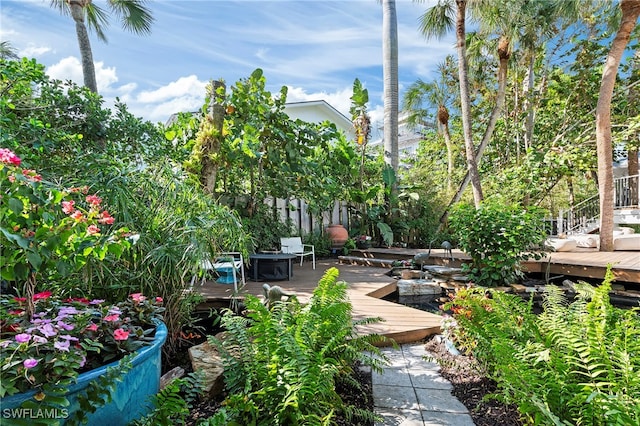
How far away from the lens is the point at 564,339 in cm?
216

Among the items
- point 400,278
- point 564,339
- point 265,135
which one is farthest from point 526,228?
point 265,135

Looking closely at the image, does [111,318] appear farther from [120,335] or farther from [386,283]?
[386,283]

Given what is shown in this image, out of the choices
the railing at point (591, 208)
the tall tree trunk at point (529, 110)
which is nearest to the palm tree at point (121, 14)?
the tall tree trunk at point (529, 110)

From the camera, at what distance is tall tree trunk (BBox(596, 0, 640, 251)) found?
707 centimetres

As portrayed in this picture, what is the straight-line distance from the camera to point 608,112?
296 inches

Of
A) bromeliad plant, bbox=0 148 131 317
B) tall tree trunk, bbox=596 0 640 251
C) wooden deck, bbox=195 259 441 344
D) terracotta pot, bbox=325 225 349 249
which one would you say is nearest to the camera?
bromeliad plant, bbox=0 148 131 317

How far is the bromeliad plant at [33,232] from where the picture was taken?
4.17ft

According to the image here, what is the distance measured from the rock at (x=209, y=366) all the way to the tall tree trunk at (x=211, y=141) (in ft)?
11.0

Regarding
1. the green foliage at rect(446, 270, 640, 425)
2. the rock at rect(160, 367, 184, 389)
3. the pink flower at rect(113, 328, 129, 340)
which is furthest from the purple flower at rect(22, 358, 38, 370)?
the green foliage at rect(446, 270, 640, 425)

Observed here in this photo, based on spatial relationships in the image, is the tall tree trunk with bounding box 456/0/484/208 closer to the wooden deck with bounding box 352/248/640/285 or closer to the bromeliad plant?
the wooden deck with bounding box 352/248/640/285

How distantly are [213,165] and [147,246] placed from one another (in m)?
3.39

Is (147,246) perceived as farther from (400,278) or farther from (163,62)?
(400,278)

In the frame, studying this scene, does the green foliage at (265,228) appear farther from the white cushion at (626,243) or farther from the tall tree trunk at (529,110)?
the tall tree trunk at (529,110)

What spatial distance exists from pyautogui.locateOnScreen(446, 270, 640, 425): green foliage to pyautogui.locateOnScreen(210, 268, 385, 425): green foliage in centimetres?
81
